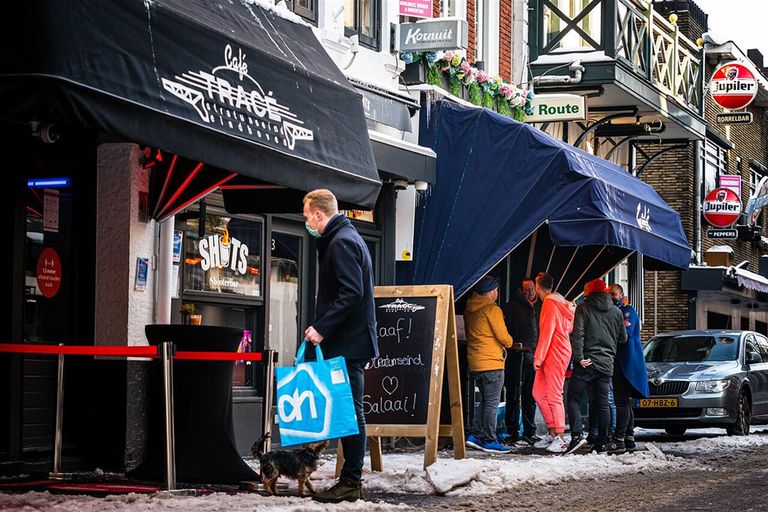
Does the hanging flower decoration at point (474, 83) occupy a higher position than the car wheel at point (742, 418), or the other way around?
the hanging flower decoration at point (474, 83)

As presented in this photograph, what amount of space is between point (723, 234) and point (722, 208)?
65 cm

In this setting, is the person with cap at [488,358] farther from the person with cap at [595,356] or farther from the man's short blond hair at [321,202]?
the man's short blond hair at [321,202]

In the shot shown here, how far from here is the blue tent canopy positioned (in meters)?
15.5

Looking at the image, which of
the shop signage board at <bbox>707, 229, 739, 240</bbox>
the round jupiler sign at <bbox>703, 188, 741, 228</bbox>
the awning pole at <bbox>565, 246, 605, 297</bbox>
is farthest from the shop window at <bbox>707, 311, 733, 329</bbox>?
the awning pole at <bbox>565, 246, 605, 297</bbox>

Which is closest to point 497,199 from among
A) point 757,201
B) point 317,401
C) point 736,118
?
point 317,401

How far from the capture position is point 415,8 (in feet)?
52.5

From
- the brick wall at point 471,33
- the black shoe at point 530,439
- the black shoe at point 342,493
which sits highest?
the brick wall at point 471,33

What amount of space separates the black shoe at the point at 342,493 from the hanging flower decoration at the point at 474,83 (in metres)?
7.83

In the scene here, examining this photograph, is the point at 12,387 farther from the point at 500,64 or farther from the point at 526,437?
the point at 500,64

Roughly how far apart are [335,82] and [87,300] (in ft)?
8.84

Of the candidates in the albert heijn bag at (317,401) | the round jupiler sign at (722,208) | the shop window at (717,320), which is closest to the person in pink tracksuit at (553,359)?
the albert heijn bag at (317,401)

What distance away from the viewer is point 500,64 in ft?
65.4

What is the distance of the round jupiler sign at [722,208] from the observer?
109ft

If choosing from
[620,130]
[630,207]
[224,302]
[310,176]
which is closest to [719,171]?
[620,130]
